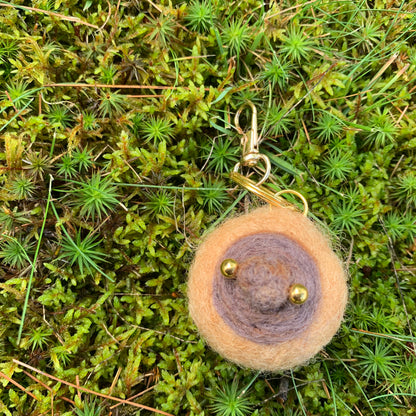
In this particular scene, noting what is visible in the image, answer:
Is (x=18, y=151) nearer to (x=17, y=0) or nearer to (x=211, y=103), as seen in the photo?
(x=17, y=0)

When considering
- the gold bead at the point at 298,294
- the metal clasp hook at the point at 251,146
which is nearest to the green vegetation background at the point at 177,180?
the metal clasp hook at the point at 251,146

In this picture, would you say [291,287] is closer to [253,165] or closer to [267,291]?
[267,291]

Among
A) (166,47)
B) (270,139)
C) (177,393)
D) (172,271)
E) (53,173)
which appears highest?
(166,47)

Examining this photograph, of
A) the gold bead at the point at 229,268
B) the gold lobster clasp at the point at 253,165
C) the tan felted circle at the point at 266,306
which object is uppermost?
the gold lobster clasp at the point at 253,165

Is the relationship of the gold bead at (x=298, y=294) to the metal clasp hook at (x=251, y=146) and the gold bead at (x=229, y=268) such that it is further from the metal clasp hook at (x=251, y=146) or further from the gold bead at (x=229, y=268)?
the metal clasp hook at (x=251, y=146)

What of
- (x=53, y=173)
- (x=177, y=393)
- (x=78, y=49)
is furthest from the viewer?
(x=78, y=49)

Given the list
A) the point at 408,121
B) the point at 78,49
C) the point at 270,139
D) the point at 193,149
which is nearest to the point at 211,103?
the point at 193,149

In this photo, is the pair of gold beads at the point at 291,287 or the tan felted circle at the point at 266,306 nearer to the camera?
the pair of gold beads at the point at 291,287

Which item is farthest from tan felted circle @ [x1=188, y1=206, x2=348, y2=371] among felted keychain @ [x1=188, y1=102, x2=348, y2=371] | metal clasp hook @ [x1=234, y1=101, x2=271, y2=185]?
metal clasp hook @ [x1=234, y1=101, x2=271, y2=185]
